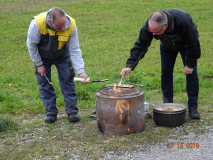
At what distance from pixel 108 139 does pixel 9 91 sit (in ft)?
11.4

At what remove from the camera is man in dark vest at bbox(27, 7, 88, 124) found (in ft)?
17.0

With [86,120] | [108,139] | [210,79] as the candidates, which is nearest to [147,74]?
[210,79]

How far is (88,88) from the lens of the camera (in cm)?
775

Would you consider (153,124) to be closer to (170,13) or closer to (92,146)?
(92,146)

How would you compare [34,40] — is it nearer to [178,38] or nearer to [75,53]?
[75,53]

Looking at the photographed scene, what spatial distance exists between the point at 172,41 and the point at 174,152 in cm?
175

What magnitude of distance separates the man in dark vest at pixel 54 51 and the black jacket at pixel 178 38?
1001 millimetres

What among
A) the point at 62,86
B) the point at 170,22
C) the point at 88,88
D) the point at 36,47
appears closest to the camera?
the point at 170,22

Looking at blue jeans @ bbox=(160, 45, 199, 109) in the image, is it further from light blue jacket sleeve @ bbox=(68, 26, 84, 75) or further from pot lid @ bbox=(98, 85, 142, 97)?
light blue jacket sleeve @ bbox=(68, 26, 84, 75)

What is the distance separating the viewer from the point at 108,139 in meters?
4.91

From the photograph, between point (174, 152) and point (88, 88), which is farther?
point (88, 88)

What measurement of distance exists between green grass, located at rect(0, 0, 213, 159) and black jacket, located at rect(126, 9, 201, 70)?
1128 mm

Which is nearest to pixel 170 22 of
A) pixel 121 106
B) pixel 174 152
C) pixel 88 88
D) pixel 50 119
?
pixel 121 106

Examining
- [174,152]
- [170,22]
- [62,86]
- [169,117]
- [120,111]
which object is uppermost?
[170,22]
